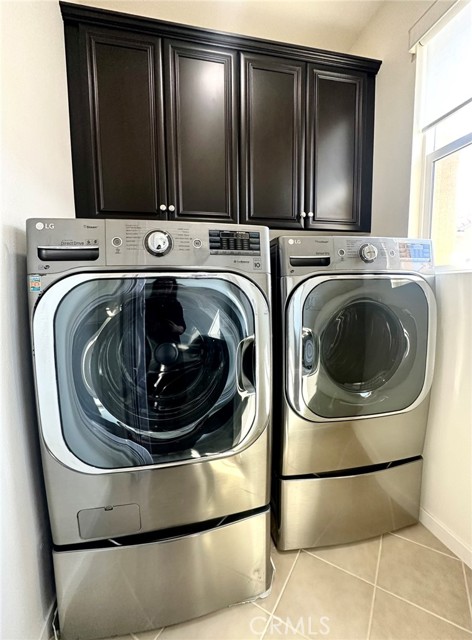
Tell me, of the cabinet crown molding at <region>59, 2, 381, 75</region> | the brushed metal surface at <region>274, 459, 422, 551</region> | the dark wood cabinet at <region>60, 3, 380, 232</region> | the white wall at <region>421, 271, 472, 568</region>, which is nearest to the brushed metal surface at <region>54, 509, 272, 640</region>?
the brushed metal surface at <region>274, 459, 422, 551</region>

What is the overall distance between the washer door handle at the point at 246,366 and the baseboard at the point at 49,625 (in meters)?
0.94

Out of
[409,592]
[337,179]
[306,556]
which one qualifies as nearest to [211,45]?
[337,179]

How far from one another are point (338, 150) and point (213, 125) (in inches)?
28.9

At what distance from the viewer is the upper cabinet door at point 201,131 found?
1.47 m

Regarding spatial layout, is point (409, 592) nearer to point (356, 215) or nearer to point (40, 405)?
point (40, 405)

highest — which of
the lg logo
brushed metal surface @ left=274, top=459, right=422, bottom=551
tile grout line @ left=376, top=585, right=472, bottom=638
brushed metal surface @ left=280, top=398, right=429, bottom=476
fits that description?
the lg logo

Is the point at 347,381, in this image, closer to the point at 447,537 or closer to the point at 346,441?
the point at 346,441

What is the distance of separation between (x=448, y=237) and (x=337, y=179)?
27.1 inches

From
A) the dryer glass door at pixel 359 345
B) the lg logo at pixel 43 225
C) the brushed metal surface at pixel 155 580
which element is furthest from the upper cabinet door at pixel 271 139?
the brushed metal surface at pixel 155 580

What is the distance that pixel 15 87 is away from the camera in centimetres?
89

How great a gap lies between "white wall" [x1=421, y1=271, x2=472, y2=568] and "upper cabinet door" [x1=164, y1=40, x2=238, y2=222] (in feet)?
3.67

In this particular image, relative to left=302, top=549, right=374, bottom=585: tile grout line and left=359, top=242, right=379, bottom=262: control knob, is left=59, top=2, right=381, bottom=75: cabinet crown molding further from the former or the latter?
left=302, top=549, right=374, bottom=585: tile grout line

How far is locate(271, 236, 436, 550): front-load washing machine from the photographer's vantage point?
106 cm

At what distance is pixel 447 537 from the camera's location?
126 centimetres
